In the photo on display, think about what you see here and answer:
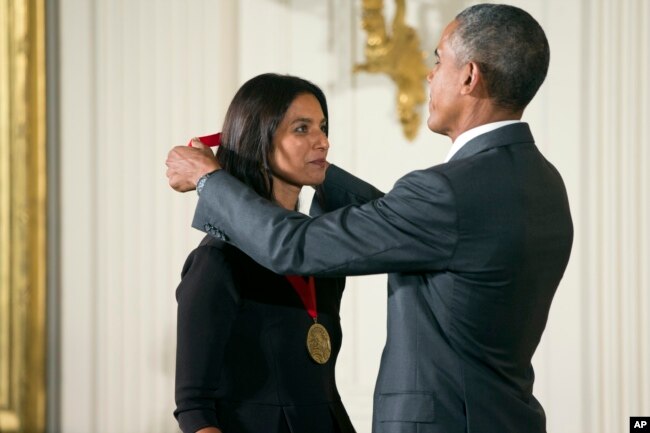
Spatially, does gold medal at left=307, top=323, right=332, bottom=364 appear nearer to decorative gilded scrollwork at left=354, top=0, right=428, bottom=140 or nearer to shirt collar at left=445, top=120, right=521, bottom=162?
shirt collar at left=445, top=120, right=521, bottom=162

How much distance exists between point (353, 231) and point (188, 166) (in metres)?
0.39

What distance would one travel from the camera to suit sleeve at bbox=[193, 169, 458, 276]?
76.6 inches

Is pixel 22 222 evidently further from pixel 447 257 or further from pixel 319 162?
pixel 447 257

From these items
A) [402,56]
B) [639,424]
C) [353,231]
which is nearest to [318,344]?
[353,231]

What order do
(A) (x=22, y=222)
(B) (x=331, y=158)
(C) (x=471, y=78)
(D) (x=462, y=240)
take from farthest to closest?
1. (A) (x=22, y=222)
2. (B) (x=331, y=158)
3. (C) (x=471, y=78)
4. (D) (x=462, y=240)

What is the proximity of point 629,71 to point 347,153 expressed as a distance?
1.16 metres

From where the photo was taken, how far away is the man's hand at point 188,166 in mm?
2102

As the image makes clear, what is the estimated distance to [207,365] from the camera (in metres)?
2.15

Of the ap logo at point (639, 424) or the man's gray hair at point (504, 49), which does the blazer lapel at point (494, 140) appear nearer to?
the man's gray hair at point (504, 49)

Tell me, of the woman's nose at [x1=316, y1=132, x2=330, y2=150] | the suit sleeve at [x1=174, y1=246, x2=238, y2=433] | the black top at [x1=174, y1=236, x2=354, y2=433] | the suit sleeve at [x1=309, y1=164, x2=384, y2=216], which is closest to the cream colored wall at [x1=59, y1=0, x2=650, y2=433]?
the suit sleeve at [x1=309, y1=164, x2=384, y2=216]

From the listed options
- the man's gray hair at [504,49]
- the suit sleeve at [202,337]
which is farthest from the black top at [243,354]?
the man's gray hair at [504,49]

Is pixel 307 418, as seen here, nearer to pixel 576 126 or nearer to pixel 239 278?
pixel 239 278

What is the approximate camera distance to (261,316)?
224cm

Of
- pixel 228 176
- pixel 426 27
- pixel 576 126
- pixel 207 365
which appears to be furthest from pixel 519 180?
pixel 426 27
